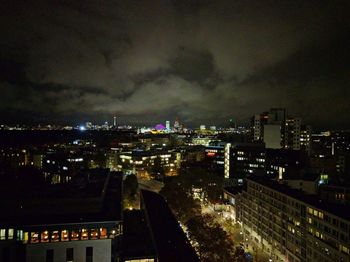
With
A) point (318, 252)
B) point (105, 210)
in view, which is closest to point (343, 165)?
point (318, 252)

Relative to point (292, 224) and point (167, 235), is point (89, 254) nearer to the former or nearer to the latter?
point (167, 235)

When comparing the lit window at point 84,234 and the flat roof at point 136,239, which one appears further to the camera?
the flat roof at point 136,239

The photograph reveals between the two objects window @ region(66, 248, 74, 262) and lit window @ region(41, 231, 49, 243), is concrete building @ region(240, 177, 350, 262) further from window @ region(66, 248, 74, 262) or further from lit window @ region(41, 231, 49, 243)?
lit window @ region(41, 231, 49, 243)

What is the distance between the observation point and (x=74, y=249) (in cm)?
1223

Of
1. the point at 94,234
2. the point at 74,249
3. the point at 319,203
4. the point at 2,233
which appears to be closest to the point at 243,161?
the point at 319,203

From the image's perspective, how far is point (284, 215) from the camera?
16812 mm

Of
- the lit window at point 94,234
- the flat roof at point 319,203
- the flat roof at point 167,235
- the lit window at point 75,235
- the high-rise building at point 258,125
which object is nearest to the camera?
the lit window at point 75,235

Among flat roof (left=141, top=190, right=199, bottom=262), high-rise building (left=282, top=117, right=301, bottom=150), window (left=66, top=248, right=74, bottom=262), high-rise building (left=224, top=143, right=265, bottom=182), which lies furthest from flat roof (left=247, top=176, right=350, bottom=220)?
high-rise building (left=282, top=117, right=301, bottom=150)

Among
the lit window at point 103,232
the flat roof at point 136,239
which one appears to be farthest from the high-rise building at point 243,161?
the lit window at point 103,232

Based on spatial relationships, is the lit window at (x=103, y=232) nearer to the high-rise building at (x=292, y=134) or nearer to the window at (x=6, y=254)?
the window at (x=6, y=254)

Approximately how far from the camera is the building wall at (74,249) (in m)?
12.0

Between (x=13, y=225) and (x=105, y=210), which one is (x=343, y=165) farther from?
(x=13, y=225)

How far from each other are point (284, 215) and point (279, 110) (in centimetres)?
4212

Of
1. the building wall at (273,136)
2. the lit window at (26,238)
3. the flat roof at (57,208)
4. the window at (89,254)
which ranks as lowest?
the window at (89,254)
